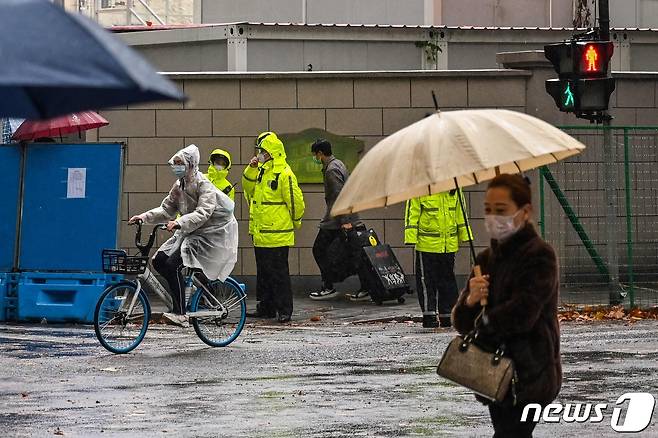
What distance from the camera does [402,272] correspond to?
1827 cm

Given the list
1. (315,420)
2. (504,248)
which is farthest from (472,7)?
(504,248)

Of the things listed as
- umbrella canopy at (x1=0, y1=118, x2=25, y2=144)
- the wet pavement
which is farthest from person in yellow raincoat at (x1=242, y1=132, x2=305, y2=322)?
umbrella canopy at (x1=0, y1=118, x2=25, y2=144)

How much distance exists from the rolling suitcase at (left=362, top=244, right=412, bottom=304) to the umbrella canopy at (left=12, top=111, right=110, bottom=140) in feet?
11.4

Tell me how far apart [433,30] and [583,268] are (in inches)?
196

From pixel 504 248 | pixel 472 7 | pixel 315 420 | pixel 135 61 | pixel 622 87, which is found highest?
pixel 472 7

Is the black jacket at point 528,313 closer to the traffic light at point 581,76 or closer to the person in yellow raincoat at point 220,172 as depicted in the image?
the traffic light at point 581,76

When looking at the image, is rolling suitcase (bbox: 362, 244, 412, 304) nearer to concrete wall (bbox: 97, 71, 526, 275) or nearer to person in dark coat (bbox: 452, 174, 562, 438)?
concrete wall (bbox: 97, 71, 526, 275)

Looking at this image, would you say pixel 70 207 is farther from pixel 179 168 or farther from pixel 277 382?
pixel 277 382

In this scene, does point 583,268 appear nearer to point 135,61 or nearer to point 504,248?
point 504,248

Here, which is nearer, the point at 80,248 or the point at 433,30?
the point at 80,248

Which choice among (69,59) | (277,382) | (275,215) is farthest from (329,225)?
(69,59)

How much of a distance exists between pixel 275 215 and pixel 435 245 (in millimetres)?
1895

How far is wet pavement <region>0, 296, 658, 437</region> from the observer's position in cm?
Result: 931

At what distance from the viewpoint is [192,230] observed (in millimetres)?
14117
